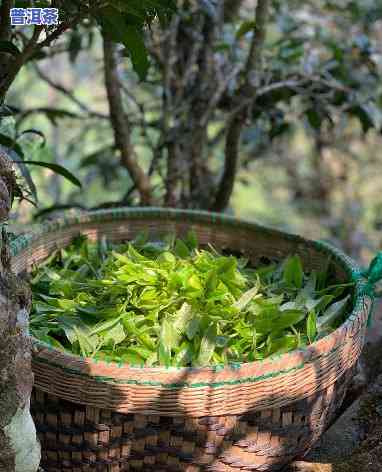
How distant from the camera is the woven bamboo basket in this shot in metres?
0.99

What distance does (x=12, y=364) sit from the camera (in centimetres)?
89

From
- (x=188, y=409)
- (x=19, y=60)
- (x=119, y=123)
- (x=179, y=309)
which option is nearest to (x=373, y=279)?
(x=179, y=309)

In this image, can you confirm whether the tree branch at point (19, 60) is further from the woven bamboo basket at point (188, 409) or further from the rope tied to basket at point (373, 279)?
the rope tied to basket at point (373, 279)

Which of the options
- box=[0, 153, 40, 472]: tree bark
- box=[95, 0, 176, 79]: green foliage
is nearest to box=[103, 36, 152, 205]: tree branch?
box=[95, 0, 176, 79]: green foliage

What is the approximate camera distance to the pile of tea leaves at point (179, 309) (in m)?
1.16

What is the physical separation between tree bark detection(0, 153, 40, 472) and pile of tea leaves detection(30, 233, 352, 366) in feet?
0.66

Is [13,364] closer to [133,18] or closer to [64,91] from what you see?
[133,18]

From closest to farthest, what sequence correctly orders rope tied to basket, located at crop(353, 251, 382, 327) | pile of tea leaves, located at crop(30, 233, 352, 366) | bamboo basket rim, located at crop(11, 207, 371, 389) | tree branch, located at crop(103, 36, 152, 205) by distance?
bamboo basket rim, located at crop(11, 207, 371, 389)
pile of tea leaves, located at crop(30, 233, 352, 366)
rope tied to basket, located at crop(353, 251, 382, 327)
tree branch, located at crop(103, 36, 152, 205)

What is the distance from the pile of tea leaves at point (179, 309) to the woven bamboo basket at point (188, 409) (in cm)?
9

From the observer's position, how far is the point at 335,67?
2.25 metres

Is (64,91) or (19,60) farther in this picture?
(64,91)

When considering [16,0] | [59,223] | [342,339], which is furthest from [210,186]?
[342,339]

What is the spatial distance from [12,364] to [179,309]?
0.43 meters

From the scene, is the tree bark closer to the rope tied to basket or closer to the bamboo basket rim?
the bamboo basket rim
